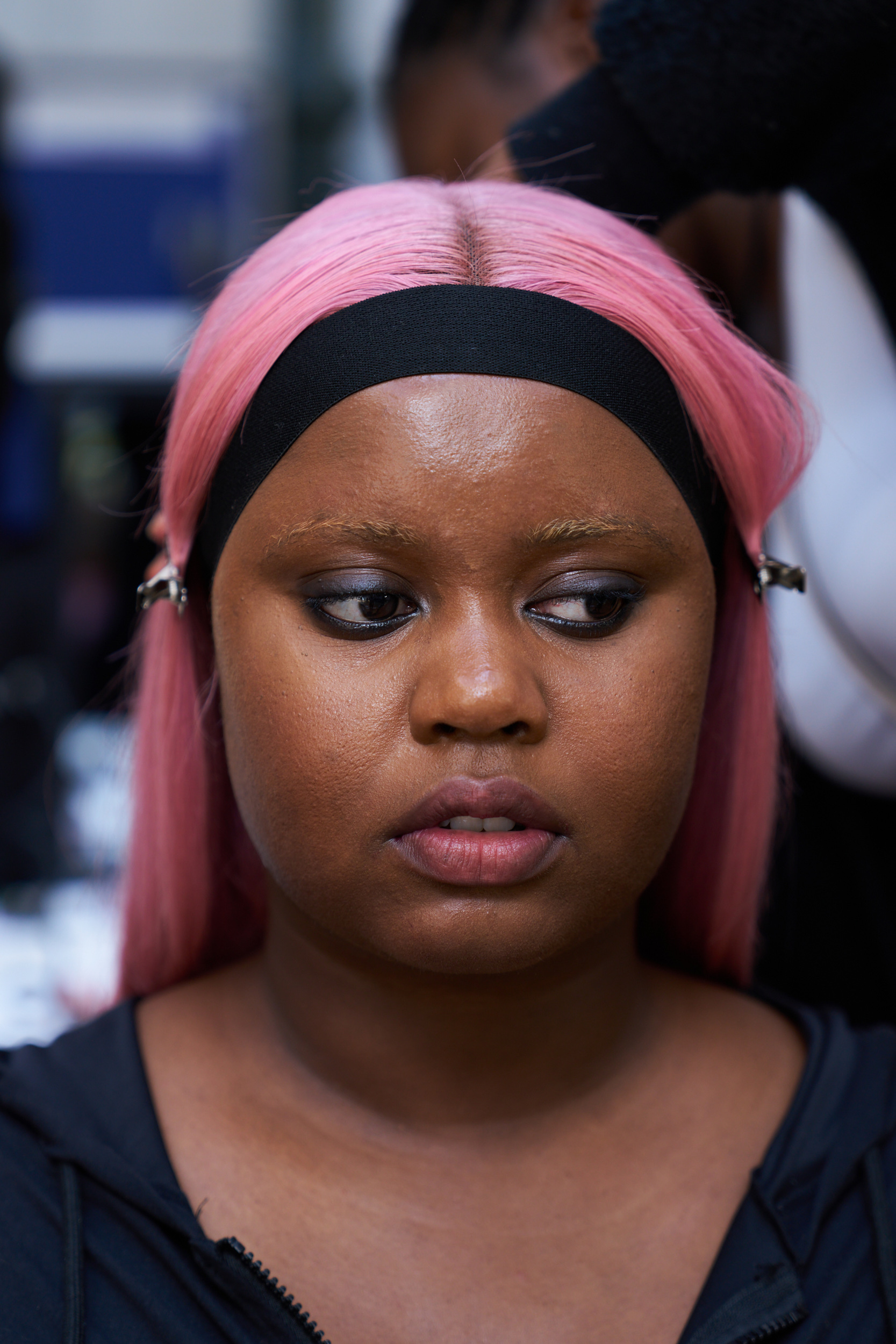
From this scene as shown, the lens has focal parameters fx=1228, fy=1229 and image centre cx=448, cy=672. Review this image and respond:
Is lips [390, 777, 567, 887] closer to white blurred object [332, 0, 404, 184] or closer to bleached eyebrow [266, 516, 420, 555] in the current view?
bleached eyebrow [266, 516, 420, 555]

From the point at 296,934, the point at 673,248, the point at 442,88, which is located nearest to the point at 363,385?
the point at 296,934

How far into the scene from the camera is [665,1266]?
1.18 meters

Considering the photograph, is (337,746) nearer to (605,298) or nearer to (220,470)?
(220,470)

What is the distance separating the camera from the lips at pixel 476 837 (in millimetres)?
1069

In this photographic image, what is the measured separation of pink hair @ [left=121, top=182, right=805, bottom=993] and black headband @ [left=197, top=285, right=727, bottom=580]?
24mm

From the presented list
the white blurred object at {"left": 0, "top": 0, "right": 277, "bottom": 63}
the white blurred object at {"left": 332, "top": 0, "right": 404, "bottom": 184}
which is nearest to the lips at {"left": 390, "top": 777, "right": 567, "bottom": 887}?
the white blurred object at {"left": 332, "top": 0, "right": 404, "bottom": 184}

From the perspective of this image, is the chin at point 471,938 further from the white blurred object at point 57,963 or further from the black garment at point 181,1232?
the white blurred object at point 57,963

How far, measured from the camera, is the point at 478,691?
3.42 feet

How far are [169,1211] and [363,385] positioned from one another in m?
0.78

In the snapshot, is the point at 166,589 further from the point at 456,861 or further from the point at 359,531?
the point at 456,861

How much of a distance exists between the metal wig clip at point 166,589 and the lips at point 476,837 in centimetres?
40

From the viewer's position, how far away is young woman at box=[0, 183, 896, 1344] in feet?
3.57

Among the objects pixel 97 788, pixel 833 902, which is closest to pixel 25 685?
pixel 97 788

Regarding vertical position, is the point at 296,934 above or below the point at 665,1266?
above
